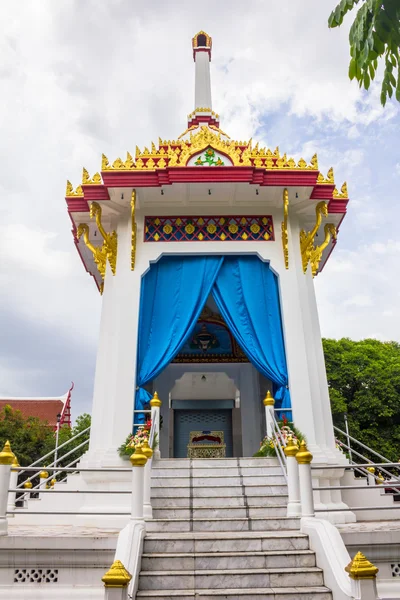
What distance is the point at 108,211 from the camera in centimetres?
912

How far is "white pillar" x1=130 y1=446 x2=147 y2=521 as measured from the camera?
5.09m

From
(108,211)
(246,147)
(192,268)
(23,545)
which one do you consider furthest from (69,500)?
(246,147)

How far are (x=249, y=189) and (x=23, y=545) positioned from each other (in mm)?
6579

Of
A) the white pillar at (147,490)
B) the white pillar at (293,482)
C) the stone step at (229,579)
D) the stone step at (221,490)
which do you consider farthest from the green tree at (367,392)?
the stone step at (229,579)

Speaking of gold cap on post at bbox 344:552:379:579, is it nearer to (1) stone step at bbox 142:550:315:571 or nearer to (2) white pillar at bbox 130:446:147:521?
(1) stone step at bbox 142:550:315:571

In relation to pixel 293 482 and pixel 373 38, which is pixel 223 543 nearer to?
pixel 293 482

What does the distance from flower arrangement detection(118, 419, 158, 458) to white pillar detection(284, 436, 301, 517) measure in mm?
2307

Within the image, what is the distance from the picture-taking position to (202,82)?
13070mm

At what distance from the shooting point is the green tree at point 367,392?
1877cm

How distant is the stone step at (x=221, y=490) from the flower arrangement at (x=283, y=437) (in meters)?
0.81

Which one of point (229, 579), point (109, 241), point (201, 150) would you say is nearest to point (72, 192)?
point (109, 241)

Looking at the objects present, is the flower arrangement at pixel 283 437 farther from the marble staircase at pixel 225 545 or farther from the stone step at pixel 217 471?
the marble staircase at pixel 225 545

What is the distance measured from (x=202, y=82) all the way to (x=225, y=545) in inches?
462

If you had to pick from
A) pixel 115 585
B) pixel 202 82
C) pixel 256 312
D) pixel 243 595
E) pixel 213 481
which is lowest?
pixel 243 595
